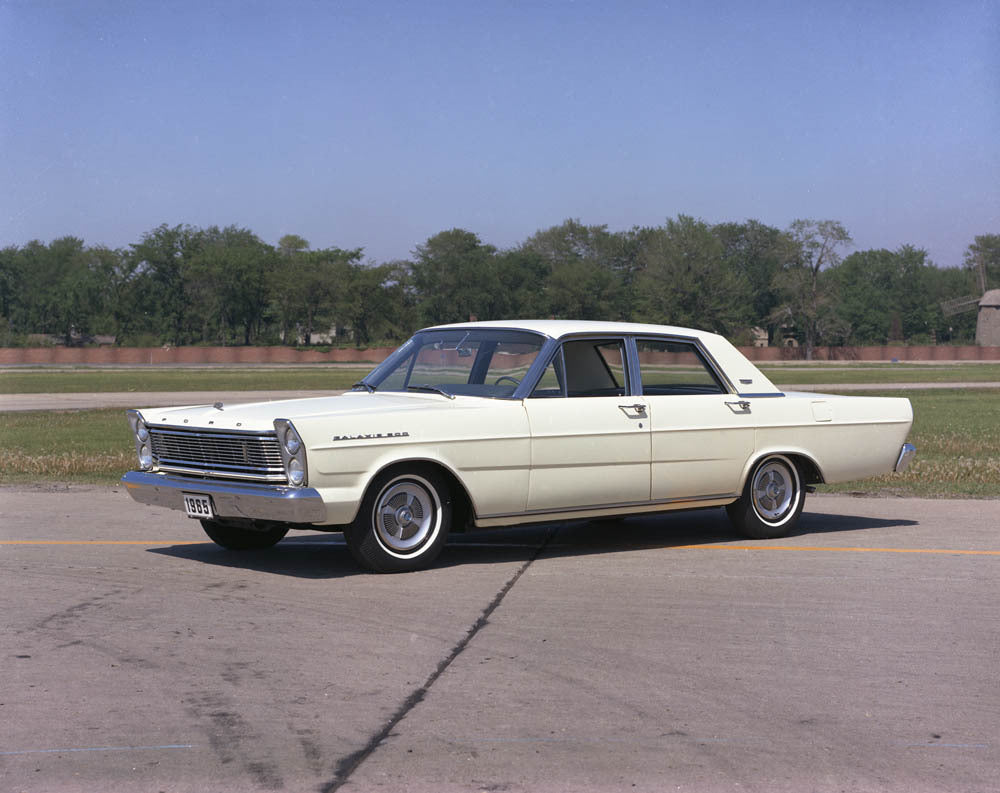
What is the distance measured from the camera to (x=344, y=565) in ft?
28.4

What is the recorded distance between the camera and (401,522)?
8.20 meters

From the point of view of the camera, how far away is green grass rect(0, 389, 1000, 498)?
1409 cm

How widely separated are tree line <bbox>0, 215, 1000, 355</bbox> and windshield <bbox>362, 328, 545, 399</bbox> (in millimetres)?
110892

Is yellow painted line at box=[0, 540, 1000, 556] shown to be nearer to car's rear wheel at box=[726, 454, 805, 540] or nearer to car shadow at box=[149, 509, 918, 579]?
car shadow at box=[149, 509, 918, 579]

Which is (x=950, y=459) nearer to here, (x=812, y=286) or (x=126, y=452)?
(x=126, y=452)

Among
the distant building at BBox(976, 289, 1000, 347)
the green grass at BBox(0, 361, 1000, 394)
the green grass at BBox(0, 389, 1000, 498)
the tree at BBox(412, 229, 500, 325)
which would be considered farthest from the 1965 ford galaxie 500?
the distant building at BBox(976, 289, 1000, 347)

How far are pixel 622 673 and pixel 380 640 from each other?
1277 millimetres

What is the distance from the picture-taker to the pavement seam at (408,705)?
14.3 feet

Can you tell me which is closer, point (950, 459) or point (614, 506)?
point (614, 506)

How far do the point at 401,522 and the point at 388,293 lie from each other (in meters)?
124

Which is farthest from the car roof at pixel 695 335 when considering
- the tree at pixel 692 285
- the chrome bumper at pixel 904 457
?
the tree at pixel 692 285

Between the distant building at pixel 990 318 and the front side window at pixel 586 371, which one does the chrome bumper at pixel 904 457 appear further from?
the distant building at pixel 990 318

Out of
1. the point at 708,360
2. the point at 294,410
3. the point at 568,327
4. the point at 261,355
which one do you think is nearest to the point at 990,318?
the point at 261,355

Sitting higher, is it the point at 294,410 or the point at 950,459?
the point at 294,410
